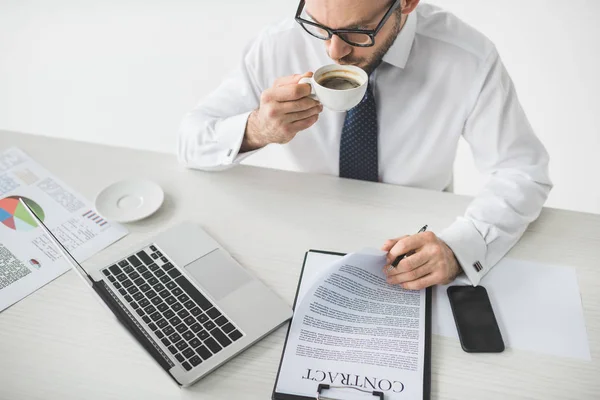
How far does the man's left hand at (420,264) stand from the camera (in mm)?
1083

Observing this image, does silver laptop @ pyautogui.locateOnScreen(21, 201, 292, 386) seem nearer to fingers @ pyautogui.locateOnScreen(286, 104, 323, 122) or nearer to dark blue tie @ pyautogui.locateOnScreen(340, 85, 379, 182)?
fingers @ pyautogui.locateOnScreen(286, 104, 323, 122)

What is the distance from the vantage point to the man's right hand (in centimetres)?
114

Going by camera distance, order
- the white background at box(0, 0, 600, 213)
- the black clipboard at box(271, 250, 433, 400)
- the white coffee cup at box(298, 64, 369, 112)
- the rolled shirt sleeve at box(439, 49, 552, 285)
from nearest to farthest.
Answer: the black clipboard at box(271, 250, 433, 400), the white coffee cup at box(298, 64, 369, 112), the rolled shirt sleeve at box(439, 49, 552, 285), the white background at box(0, 0, 600, 213)

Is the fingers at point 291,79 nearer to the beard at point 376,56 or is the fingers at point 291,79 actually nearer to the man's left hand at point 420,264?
the beard at point 376,56

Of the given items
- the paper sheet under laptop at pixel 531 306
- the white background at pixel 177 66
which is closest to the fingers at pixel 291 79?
the paper sheet under laptop at pixel 531 306

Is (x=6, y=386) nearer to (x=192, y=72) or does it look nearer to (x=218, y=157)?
(x=218, y=157)

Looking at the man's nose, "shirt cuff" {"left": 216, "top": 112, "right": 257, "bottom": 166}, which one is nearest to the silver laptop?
"shirt cuff" {"left": 216, "top": 112, "right": 257, "bottom": 166}

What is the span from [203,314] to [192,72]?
7.48 feet

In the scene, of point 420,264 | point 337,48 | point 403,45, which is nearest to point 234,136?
point 337,48

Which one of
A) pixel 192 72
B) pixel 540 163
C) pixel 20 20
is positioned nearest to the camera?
pixel 540 163

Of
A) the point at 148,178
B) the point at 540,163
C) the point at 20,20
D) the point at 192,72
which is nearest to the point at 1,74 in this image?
the point at 20,20

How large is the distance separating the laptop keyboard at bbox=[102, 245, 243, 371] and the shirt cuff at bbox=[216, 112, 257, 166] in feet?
0.97

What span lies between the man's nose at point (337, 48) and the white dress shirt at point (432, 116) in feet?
0.43

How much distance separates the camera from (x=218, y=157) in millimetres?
1358
